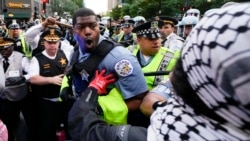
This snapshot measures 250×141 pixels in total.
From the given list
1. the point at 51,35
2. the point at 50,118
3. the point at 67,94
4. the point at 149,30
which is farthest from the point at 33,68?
the point at 67,94

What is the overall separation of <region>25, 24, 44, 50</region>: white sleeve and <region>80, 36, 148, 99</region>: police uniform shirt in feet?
10.1

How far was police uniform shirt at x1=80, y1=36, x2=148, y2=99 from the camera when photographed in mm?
2250

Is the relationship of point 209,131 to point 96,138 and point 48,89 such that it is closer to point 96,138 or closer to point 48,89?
point 96,138

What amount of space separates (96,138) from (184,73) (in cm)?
53

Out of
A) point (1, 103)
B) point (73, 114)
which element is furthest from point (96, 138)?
point (1, 103)

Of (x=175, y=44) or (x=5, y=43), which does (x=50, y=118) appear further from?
(x=175, y=44)

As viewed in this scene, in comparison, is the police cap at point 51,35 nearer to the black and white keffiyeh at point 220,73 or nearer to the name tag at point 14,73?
the name tag at point 14,73

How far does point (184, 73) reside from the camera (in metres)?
0.90

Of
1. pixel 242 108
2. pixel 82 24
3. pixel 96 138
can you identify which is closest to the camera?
pixel 242 108

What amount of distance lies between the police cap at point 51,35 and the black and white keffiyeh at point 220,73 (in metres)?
4.19

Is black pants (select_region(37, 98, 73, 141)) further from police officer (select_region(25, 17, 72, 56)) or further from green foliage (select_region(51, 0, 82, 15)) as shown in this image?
green foliage (select_region(51, 0, 82, 15))

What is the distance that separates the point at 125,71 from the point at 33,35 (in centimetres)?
353

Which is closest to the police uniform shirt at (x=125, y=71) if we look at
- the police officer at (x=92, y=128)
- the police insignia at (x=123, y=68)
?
the police insignia at (x=123, y=68)

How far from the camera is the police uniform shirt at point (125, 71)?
2.25m
